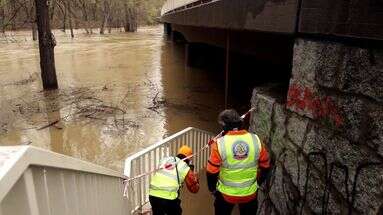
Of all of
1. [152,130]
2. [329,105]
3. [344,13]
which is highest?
[344,13]

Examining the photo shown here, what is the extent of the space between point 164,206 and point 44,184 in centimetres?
334

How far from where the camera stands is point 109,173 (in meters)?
3.98

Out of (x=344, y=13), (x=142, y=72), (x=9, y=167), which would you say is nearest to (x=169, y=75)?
(x=142, y=72)

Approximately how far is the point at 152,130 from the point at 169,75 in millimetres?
9253

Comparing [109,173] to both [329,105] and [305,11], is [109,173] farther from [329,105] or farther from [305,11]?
[305,11]

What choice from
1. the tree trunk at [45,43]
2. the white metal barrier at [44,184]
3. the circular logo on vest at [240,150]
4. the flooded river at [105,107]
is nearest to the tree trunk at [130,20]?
the flooded river at [105,107]

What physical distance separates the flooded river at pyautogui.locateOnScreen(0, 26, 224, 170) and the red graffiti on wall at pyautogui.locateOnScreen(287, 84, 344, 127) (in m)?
5.49

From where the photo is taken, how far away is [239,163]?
4.27 metres

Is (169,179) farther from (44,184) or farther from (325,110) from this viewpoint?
(44,184)

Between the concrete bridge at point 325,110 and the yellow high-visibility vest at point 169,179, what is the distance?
40.8 inches

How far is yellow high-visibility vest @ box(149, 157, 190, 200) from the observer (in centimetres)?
497

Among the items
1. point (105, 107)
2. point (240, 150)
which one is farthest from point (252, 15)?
point (105, 107)

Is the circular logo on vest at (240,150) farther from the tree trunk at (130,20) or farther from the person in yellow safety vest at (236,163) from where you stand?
the tree trunk at (130,20)

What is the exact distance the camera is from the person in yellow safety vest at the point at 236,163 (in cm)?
421
